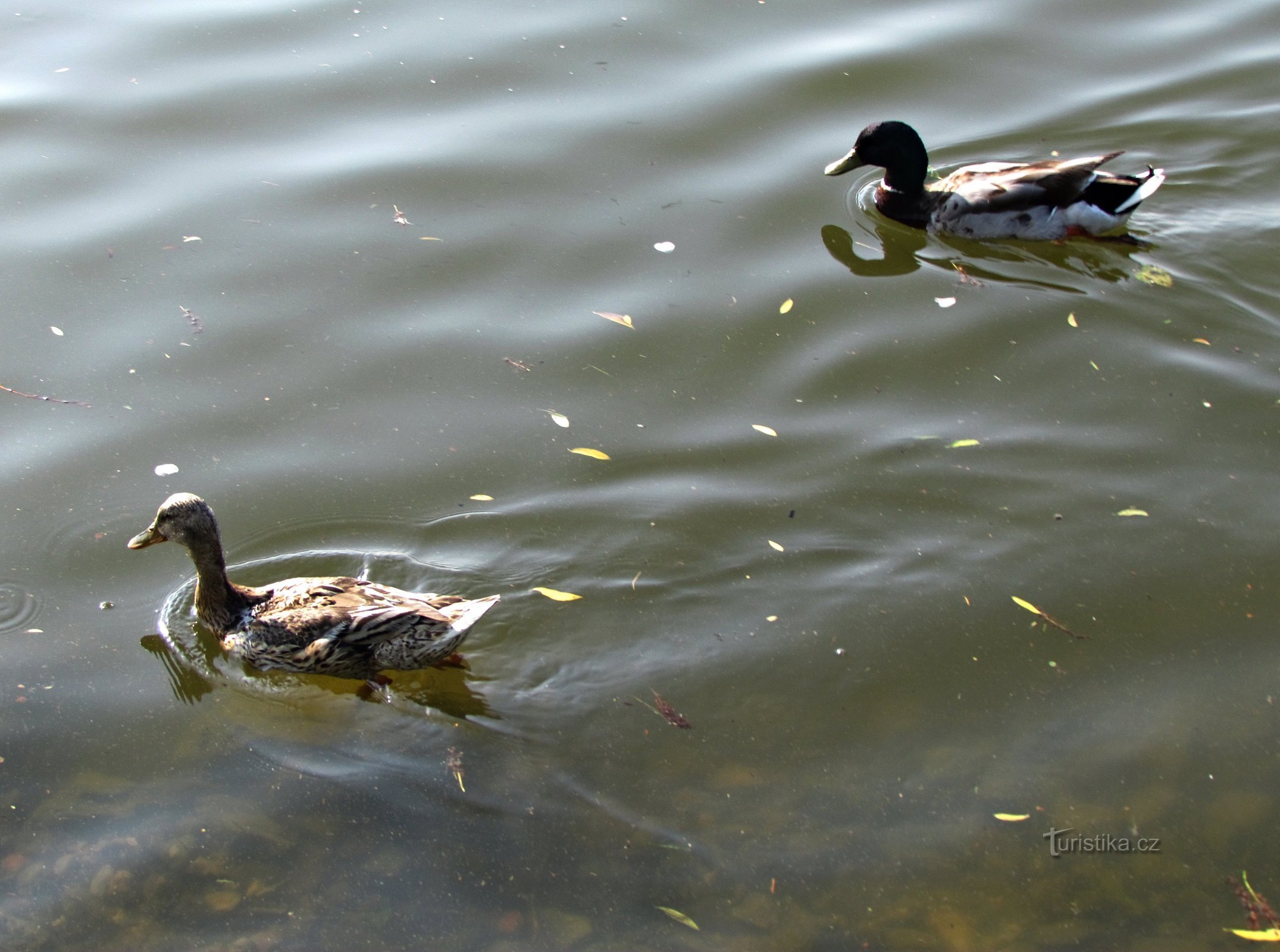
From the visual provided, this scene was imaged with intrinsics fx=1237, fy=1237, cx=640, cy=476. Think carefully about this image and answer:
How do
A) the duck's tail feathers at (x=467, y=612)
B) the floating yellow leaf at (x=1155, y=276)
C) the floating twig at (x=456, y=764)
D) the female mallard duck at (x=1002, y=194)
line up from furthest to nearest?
the female mallard duck at (x=1002, y=194) → the floating yellow leaf at (x=1155, y=276) → the duck's tail feathers at (x=467, y=612) → the floating twig at (x=456, y=764)

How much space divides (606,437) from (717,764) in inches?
93.8

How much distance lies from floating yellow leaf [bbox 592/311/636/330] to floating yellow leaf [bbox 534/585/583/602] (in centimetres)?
242

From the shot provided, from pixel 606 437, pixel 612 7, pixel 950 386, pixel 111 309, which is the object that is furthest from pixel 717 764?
pixel 612 7

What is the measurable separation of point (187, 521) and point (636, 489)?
2391mm

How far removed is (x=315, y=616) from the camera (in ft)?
19.8

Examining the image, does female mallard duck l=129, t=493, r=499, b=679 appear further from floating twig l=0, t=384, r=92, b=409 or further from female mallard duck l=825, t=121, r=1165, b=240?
female mallard duck l=825, t=121, r=1165, b=240

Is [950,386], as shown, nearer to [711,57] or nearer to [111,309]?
[711,57]

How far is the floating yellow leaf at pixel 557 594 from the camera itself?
21.0 ft

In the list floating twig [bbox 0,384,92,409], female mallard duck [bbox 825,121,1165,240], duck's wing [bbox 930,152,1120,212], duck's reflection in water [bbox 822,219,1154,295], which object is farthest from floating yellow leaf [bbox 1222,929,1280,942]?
floating twig [bbox 0,384,92,409]

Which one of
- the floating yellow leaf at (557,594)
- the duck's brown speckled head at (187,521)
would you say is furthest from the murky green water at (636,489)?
the duck's brown speckled head at (187,521)

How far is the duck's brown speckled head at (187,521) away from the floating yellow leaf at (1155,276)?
21.2 feet

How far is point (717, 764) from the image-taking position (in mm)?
5621

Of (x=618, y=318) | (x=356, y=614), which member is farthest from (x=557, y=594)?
(x=618, y=318)

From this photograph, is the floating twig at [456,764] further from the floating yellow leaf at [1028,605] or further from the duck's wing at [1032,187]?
the duck's wing at [1032,187]
